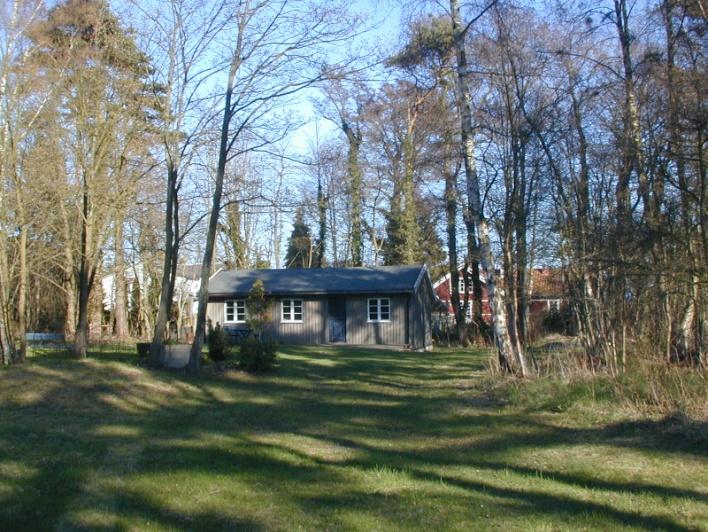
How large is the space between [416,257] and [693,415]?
3250 centimetres

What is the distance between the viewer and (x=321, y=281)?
1304 inches

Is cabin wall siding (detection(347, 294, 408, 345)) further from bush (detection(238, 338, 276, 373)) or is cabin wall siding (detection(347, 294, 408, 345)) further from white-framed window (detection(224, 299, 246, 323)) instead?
bush (detection(238, 338, 276, 373))

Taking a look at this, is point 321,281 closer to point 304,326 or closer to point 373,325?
point 304,326

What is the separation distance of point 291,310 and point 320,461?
80.5 feet

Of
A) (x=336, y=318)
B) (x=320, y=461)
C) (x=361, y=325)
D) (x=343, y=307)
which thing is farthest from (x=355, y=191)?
(x=320, y=461)

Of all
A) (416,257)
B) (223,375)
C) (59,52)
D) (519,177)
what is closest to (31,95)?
(59,52)

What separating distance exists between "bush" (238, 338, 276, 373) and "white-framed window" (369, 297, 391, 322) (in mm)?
14451

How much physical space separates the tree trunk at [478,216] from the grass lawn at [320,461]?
1.41 m

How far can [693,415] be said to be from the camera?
30.3 feet

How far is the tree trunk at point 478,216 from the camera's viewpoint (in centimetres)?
1478

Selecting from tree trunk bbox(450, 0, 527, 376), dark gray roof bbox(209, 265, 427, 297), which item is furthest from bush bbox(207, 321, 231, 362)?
dark gray roof bbox(209, 265, 427, 297)

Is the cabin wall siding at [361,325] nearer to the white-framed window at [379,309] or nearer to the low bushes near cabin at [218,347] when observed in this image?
the white-framed window at [379,309]

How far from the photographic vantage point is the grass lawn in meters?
6.11

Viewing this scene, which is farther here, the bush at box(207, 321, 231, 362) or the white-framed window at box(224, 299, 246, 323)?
the white-framed window at box(224, 299, 246, 323)
